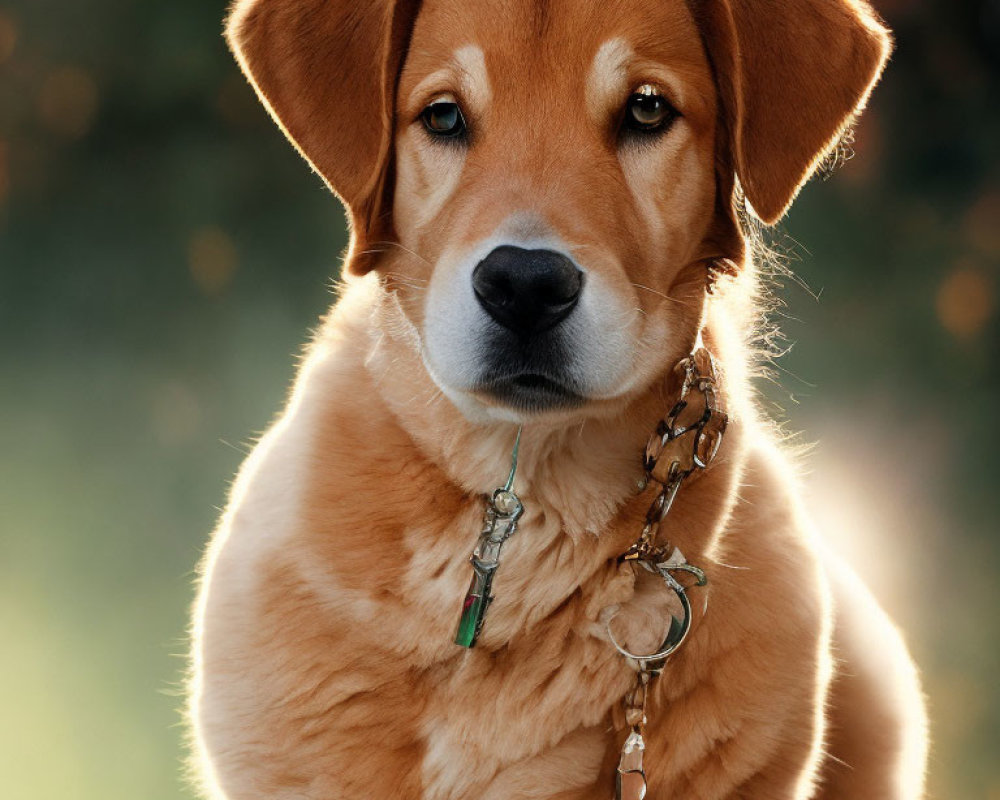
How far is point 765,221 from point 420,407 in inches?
33.8

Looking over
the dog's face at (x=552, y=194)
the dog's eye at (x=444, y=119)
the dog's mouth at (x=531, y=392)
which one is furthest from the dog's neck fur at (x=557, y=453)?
the dog's eye at (x=444, y=119)

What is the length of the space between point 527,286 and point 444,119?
0.55 metres

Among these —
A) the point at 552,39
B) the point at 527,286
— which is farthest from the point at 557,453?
the point at 552,39

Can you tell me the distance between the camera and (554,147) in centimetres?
275

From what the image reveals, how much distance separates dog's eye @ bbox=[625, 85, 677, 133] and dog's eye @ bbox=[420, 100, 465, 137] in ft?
1.17

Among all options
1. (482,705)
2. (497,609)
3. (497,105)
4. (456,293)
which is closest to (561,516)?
(497,609)

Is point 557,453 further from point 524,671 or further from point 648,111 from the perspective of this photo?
point 648,111

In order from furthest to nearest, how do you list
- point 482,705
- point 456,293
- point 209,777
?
point 209,777, point 482,705, point 456,293

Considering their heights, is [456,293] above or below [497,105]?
below

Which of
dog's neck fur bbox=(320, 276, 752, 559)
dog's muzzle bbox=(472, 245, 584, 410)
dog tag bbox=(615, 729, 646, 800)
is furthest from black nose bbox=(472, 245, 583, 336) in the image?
dog tag bbox=(615, 729, 646, 800)

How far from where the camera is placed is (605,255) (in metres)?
2.67

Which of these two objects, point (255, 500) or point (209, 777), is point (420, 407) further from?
point (209, 777)

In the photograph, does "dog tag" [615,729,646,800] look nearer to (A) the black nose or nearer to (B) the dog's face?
(B) the dog's face

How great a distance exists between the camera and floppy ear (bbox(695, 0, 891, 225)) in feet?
9.62
